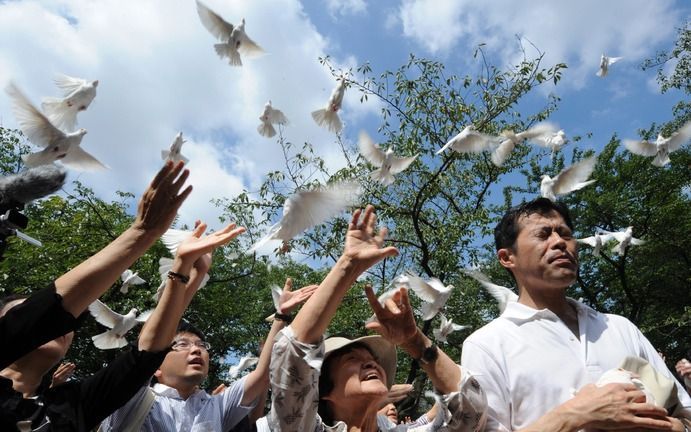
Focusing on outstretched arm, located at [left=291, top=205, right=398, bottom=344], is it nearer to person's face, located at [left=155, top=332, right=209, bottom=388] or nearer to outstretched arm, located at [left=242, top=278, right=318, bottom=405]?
outstretched arm, located at [left=242, top=278, right=318, bottom=405]

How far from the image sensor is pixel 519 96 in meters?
10.2

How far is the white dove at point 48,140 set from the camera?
118 inches

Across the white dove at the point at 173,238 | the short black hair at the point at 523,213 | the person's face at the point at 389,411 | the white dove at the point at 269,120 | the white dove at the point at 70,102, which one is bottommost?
the person's face at the point at 389,411

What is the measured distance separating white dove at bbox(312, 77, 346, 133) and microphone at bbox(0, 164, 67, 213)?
10.4ft

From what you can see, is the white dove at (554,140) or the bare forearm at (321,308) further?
the white dove at (554,140)

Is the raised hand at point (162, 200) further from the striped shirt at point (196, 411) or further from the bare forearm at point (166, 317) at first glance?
the striped shirt at point (196, 411)

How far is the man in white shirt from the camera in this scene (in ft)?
6.05

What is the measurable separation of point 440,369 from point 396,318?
240 millimetres

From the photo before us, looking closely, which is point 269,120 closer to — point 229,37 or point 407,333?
point 229,37

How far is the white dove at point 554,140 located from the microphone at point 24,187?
5414 millimetres

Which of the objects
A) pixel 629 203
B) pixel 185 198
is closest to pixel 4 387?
pixel 185 198

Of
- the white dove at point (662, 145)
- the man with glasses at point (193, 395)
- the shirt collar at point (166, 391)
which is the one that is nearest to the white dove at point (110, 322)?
the man with glasses at point (193, 395)

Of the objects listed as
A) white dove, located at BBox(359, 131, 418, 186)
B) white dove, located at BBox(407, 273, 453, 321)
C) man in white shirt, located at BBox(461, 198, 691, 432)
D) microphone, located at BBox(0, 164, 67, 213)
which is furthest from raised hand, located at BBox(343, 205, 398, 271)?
white dove, located at BBox(359, 131, 418, 186)

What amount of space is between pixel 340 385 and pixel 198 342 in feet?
5.86
